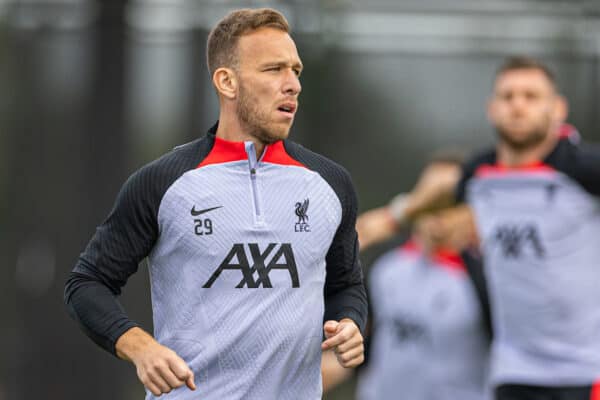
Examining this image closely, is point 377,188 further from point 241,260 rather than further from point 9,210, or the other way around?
point 241,260

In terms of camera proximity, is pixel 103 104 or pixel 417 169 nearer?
pixel 103 104

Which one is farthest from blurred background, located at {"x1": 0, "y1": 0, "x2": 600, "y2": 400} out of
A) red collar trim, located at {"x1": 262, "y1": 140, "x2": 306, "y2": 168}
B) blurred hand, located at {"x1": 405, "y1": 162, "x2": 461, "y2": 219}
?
red collar trim, located at {"x1": 262, "y1": 140, "x2": 306, "y2": 168}

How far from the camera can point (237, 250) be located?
4.18 meters

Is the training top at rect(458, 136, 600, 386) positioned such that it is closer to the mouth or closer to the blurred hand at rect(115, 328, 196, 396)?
the mouth

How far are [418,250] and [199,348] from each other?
226 inches

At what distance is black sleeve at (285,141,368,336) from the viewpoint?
14.4 feet

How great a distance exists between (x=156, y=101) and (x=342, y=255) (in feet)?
25.6

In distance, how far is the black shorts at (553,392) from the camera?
6.94 meters

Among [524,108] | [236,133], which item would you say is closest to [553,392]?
[524,108]

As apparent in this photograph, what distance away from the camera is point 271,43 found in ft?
14.0

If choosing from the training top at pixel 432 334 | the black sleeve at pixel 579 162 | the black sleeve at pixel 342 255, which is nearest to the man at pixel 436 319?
the training top at pixel 432 334

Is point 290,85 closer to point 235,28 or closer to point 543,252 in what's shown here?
point 235,28

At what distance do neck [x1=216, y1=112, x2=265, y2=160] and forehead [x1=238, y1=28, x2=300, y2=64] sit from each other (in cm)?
A: 19

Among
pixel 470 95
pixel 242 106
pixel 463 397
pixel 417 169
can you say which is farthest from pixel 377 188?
pixel 242 106
